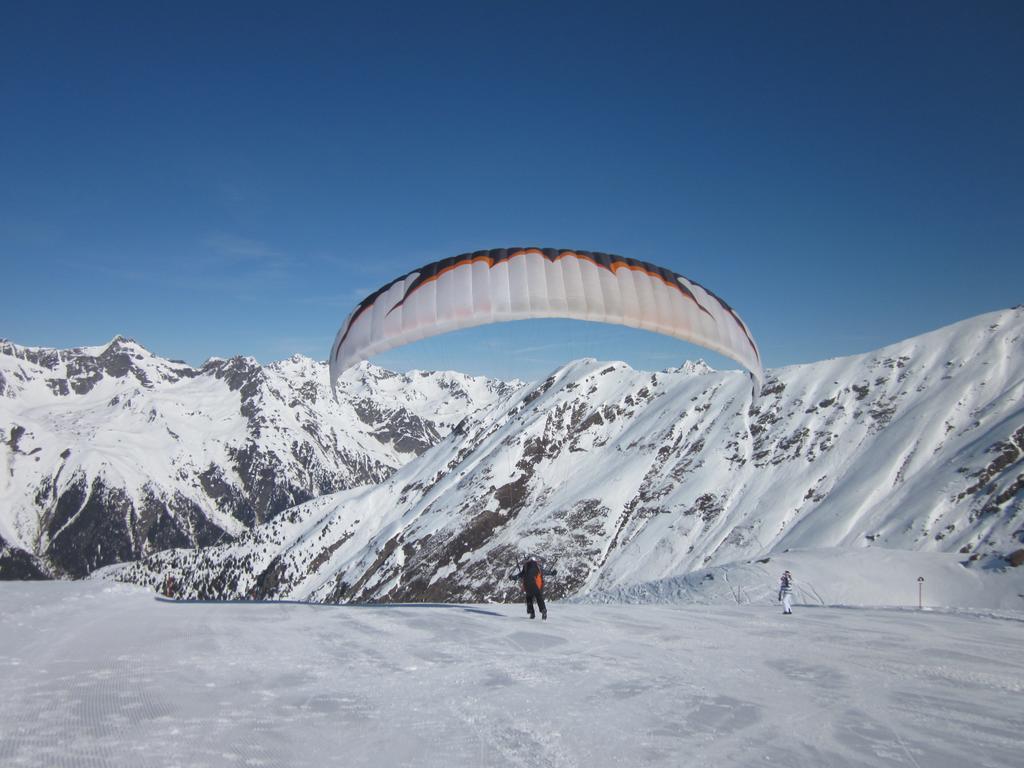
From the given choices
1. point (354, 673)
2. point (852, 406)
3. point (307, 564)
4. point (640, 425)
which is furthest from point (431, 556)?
point (354, 673)

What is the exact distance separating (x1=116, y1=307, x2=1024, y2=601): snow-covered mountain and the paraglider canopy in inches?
2012

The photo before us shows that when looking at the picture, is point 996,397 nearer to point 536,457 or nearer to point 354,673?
point 536,457

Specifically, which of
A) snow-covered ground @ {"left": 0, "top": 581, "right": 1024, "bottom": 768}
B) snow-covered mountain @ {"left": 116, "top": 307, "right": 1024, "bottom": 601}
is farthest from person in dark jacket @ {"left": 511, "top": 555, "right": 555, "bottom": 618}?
snow-covered mountain @ {"left": 116, "top": 307, "right": 1024, "bottom": 601}

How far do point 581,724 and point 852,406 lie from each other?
10713 cm

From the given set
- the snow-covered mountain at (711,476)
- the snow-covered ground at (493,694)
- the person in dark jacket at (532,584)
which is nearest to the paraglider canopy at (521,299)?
the snow-covered ground at (493,694)

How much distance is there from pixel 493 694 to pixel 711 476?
315 feet

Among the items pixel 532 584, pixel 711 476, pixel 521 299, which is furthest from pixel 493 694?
pixel 711 476

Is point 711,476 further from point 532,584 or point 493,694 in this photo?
point 493,694

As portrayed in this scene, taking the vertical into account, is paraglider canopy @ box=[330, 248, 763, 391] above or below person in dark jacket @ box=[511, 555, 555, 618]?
above

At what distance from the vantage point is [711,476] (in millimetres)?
98562

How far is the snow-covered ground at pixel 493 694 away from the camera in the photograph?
6.28 metres

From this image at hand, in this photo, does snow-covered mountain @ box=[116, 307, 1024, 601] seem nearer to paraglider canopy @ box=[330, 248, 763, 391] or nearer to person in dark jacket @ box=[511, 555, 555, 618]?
person in dark jacket @ box=[511, 555, 555, 618]

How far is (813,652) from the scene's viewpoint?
11953 mm

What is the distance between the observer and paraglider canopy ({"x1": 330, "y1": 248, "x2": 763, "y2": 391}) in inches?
527
